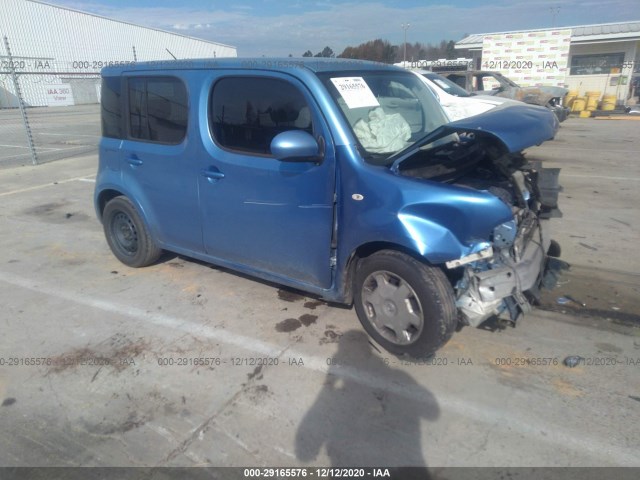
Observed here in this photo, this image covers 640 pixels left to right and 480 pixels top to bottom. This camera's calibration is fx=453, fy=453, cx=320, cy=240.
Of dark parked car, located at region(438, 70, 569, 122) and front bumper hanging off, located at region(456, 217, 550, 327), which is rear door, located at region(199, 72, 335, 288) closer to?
front bumper hanging off, located at region(456, 217, 550, 327)

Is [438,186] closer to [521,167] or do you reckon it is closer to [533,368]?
[521,167]

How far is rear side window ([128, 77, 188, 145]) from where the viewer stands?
3791 mm

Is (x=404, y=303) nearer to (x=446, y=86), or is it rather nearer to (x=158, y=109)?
(x=158, y=109)

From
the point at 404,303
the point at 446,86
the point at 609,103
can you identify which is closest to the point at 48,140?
the point at 446,86

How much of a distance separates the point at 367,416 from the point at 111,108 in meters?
3.77

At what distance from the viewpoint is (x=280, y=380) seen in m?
2.95

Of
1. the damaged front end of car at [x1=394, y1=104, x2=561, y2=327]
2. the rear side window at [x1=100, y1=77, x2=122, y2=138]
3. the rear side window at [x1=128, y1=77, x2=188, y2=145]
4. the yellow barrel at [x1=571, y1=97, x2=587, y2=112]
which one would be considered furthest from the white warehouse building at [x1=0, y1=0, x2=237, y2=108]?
the damaged front end of car at [x1=394, y1=104, x2=561, y2=327]

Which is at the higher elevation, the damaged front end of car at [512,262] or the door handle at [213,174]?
the door handle at [213,174]

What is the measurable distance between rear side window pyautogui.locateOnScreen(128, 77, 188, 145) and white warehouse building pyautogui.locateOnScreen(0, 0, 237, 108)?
32.5 m

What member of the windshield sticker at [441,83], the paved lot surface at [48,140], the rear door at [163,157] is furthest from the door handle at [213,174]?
the paved lot surface at [48,140]

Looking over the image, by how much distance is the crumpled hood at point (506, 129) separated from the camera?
272 cm

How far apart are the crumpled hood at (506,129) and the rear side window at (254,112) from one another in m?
0.81

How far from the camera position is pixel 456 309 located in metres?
2.89

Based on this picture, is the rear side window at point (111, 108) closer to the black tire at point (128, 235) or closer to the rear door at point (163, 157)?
the rear door at point (163, 157)
